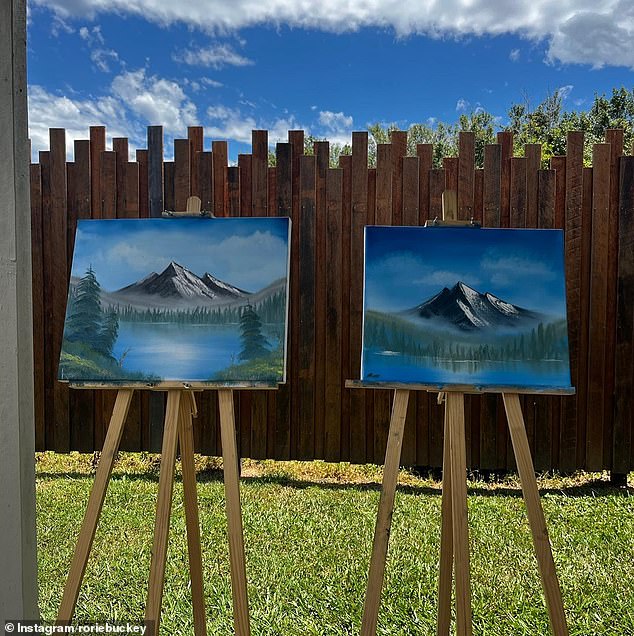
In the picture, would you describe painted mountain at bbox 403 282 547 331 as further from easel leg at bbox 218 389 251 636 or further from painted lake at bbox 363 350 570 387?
easel leg at bbox 218 389 251 636

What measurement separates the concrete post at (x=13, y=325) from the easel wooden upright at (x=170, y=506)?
6.8 inches

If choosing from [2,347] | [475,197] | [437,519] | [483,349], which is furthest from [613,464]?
[2,347]

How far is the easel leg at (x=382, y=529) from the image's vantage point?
168 centimetres

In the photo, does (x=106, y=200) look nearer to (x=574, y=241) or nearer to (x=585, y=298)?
(x=574, y=241)

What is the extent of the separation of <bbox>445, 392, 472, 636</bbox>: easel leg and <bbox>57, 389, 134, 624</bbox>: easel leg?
1030mm

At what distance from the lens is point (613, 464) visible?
355 centimetres

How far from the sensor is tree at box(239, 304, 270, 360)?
6.40ft

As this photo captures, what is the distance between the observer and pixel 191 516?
1973mm

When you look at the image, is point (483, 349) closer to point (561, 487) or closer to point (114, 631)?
point (114, 631)

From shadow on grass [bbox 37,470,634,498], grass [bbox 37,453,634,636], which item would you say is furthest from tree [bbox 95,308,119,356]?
shadow on grass [bbox 37,470,634,498]

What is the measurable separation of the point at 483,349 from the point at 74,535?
93.7 inches

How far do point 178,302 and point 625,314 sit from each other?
277 cm

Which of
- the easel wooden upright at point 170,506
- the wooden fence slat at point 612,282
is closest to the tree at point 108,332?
the easel wooden upright at point 170,506

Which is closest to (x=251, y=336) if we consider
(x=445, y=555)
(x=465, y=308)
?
(x=465, y=308)
